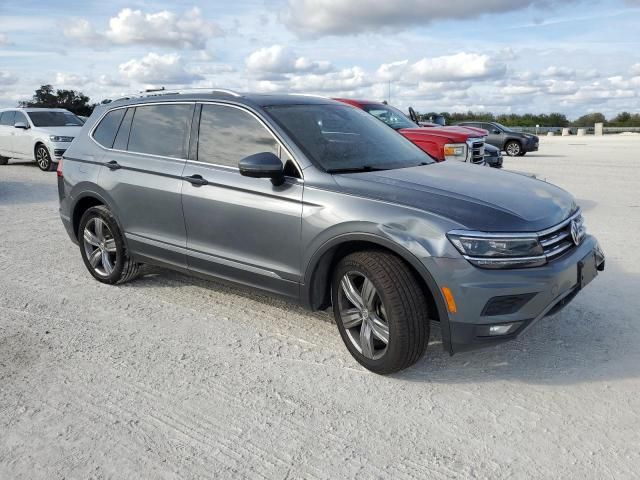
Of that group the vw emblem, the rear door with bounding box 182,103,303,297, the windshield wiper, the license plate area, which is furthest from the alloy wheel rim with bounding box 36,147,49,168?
the license plate area

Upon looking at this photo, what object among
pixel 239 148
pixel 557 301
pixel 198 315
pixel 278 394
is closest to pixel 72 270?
pixel 198 315

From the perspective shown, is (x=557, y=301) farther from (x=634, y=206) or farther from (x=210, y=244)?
(x=634, y=206)

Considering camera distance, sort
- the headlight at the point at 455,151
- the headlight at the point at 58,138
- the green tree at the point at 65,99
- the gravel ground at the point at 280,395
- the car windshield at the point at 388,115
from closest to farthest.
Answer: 1. the gravel ground at the point at 280,395
2. the headlight at the point at 455,151
3. the car windshield at the point at 388,115
4. the headlight at the point at 58,138
5. the green tree at the point at 65,99

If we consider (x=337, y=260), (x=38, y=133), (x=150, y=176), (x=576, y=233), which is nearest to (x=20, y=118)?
(x=38, y=133)

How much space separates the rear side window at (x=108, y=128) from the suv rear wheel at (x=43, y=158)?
11.0 meters

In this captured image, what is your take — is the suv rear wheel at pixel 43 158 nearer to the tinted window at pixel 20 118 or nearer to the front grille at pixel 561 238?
the tinted window at pixel 20 118

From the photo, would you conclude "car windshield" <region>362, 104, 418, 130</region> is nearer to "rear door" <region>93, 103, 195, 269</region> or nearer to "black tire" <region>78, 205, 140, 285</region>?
"rear door" <region>93, 103, 195, 269</region>

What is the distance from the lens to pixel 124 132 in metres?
5.49

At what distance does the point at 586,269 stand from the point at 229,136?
2640mm

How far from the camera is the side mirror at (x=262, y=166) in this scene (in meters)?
3.98

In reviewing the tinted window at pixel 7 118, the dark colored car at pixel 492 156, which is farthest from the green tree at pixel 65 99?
the dark colored car at pixel 492 156

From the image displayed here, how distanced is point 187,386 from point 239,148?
1.75 m

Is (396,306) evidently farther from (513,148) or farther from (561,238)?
(513,148)

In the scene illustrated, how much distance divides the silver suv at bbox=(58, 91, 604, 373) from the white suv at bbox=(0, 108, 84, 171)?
434 inches
